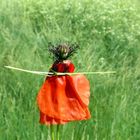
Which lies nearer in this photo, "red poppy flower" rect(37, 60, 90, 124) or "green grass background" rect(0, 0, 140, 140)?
"red poppy flower" rect(37, 60, 90, 124)

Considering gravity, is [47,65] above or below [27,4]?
below

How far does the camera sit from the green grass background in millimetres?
2027

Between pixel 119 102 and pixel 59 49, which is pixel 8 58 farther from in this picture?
pixel 59 49

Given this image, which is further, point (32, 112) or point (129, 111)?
point (129, 111)

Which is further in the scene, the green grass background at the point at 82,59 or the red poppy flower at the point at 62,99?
the green grass background at the point at 82,59

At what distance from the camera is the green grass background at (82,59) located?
203 cm

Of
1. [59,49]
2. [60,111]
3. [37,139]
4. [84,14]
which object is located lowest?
[37,139]

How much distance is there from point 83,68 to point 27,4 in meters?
2.07

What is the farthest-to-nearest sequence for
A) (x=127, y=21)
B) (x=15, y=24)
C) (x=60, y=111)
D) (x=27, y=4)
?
(x=27, y=4), (x=127, y=21), (x=15, y=24), (x=60, y=111)

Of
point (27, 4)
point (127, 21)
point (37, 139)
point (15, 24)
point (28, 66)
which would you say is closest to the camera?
point (37, 139)

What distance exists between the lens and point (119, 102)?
2236 mm

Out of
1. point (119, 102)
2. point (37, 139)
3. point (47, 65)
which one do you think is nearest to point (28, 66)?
point (47, 65)

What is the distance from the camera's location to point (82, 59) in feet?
9.39

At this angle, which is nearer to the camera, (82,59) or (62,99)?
(62,99)
